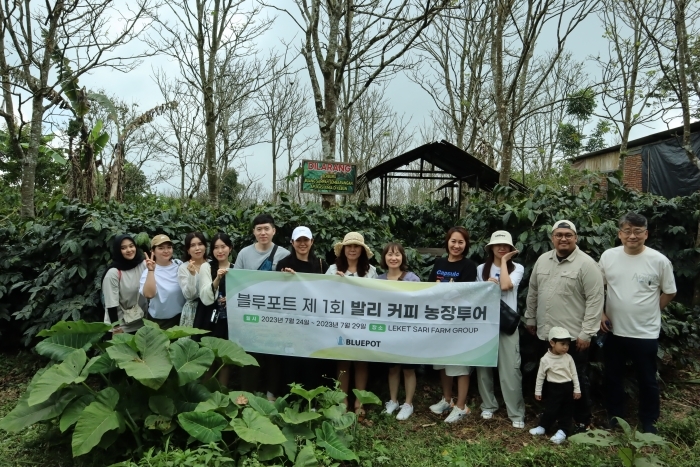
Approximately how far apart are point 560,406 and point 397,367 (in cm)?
131

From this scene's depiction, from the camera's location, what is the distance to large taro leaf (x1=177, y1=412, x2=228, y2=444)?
3049 mm

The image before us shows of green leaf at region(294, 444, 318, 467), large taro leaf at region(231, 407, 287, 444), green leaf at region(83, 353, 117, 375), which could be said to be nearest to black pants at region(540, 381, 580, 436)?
green leaf at region(294, 444, 318, 467)

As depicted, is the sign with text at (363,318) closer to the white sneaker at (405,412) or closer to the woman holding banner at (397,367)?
the woman holding banner at (397,367)

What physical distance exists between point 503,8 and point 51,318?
7.11 meters

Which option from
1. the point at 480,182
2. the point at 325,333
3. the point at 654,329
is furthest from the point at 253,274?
the point at 480,182

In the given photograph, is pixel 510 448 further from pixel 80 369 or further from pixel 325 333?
pixel 80 369

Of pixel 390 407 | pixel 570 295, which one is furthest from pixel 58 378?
pixel 570 295

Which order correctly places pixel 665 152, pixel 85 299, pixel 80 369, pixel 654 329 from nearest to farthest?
1. pixel 80 369
2. pixel 654 329
3. pixel 85 299
4. pixel 665 152

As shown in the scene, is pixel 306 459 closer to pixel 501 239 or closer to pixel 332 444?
pixel 332 444

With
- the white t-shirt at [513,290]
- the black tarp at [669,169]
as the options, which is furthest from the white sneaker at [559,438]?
the black tarp at [669,169]

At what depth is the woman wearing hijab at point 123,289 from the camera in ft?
13.6

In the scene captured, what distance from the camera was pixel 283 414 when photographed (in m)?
3.30

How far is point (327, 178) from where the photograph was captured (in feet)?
22.3

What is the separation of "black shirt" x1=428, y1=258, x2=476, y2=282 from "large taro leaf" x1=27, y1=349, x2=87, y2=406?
275cm
